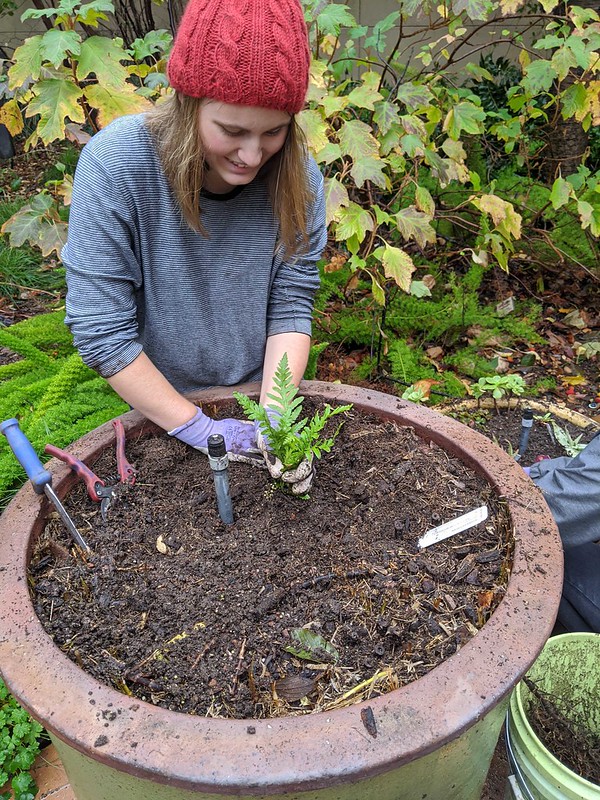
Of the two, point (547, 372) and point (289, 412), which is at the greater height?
point (289, 412)

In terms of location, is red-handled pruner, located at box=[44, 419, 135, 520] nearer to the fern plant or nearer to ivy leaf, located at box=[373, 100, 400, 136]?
the fern plant

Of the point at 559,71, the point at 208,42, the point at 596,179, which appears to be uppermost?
the point at 208,42

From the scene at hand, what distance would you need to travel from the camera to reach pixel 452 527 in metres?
1.26

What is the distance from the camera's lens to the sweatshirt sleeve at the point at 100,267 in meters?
1.34

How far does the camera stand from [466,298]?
3260mm

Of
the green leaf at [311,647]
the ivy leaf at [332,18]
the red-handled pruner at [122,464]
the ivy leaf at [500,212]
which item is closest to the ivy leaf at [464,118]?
the ivy leaf at [500,212]

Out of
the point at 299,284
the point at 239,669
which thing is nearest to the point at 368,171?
the point at 299,284

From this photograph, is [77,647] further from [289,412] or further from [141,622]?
[289,412]

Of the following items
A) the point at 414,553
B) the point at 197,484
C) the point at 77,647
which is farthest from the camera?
the point at 197,484

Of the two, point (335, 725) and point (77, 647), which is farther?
point (77, 647)

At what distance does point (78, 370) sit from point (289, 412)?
799 millimetres

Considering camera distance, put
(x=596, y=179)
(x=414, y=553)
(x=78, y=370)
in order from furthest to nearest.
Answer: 1. (x=596, y=179)
2. (x=78, y=370)
3. (x=414, y=553)

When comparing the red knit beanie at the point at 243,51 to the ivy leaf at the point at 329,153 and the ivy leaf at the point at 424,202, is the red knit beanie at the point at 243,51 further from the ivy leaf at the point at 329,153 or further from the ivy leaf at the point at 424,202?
the ivy leaf at the point at 424,202

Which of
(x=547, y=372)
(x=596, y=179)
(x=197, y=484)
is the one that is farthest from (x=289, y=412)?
(x=596, y=179)
